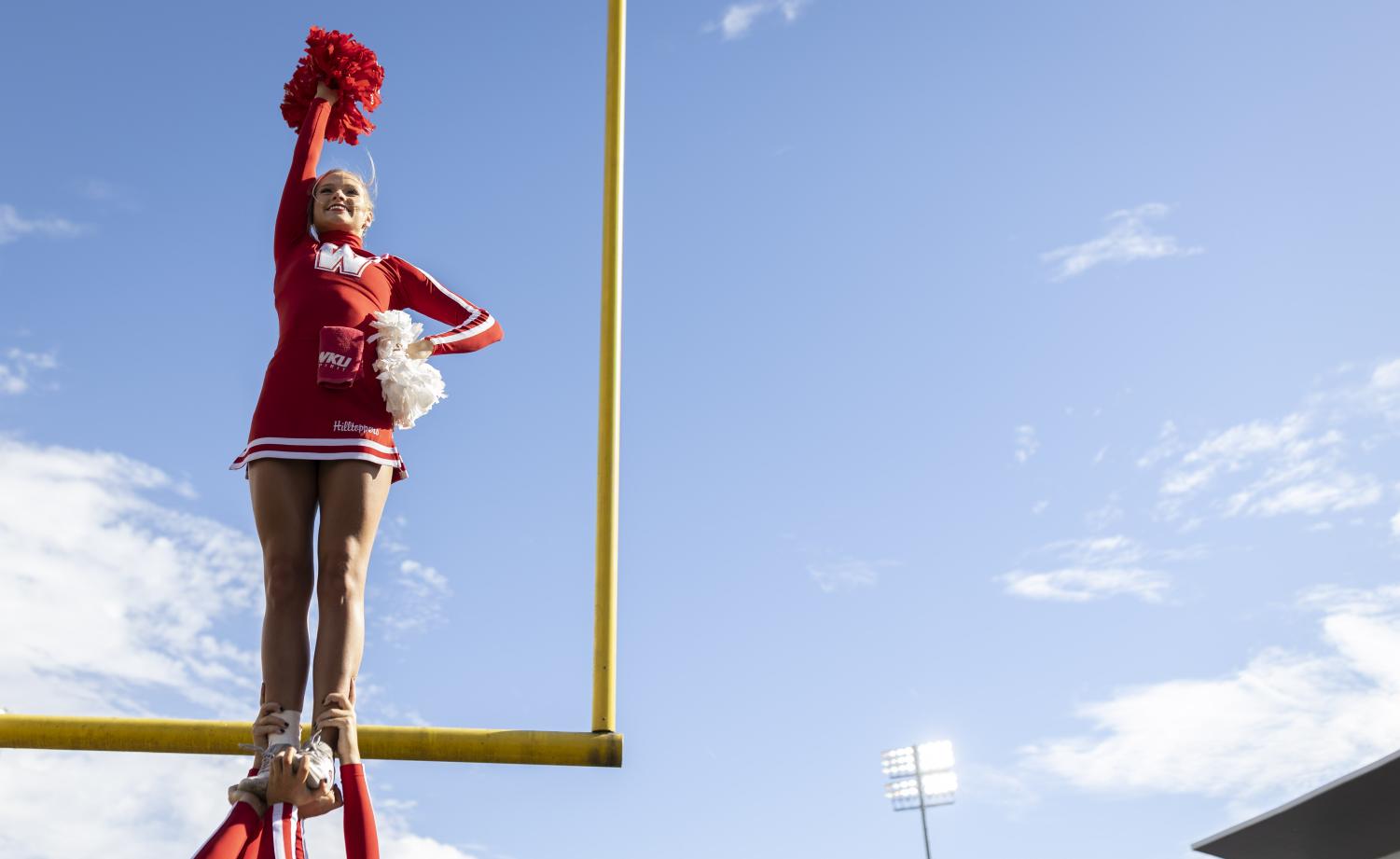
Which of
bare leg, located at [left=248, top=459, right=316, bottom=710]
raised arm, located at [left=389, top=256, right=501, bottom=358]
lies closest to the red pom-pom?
raised arm, located at [left=389, top=256, right=501, bottom=358]

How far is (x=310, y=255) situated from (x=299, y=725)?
1.42 meters

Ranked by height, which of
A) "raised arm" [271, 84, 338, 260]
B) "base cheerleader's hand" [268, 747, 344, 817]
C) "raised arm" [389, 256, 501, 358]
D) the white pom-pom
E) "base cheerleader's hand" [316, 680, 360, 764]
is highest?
"raised arm" [271, 84, 338, 260]

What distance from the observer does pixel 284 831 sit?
10.4ft

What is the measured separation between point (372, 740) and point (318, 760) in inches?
18.9

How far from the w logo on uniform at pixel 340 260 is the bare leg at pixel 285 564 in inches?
25.2

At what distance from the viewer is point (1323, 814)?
43.1 feet

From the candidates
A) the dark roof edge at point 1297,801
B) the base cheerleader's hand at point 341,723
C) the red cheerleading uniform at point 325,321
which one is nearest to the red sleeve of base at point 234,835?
the base cheerleader's hand at point 341,723

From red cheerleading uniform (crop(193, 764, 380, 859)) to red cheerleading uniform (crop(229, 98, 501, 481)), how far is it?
2.93ft

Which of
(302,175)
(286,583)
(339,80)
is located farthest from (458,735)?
(339,80)

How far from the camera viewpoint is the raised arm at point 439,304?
4.07 metres

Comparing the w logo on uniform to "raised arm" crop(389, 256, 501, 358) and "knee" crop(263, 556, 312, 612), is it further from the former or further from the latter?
"knee" crop(263, 556, 312, 612)

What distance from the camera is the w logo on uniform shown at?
394 cm

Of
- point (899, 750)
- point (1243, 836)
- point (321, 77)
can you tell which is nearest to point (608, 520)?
point (321, 77)

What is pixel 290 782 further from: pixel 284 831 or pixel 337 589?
pixel 337 589
